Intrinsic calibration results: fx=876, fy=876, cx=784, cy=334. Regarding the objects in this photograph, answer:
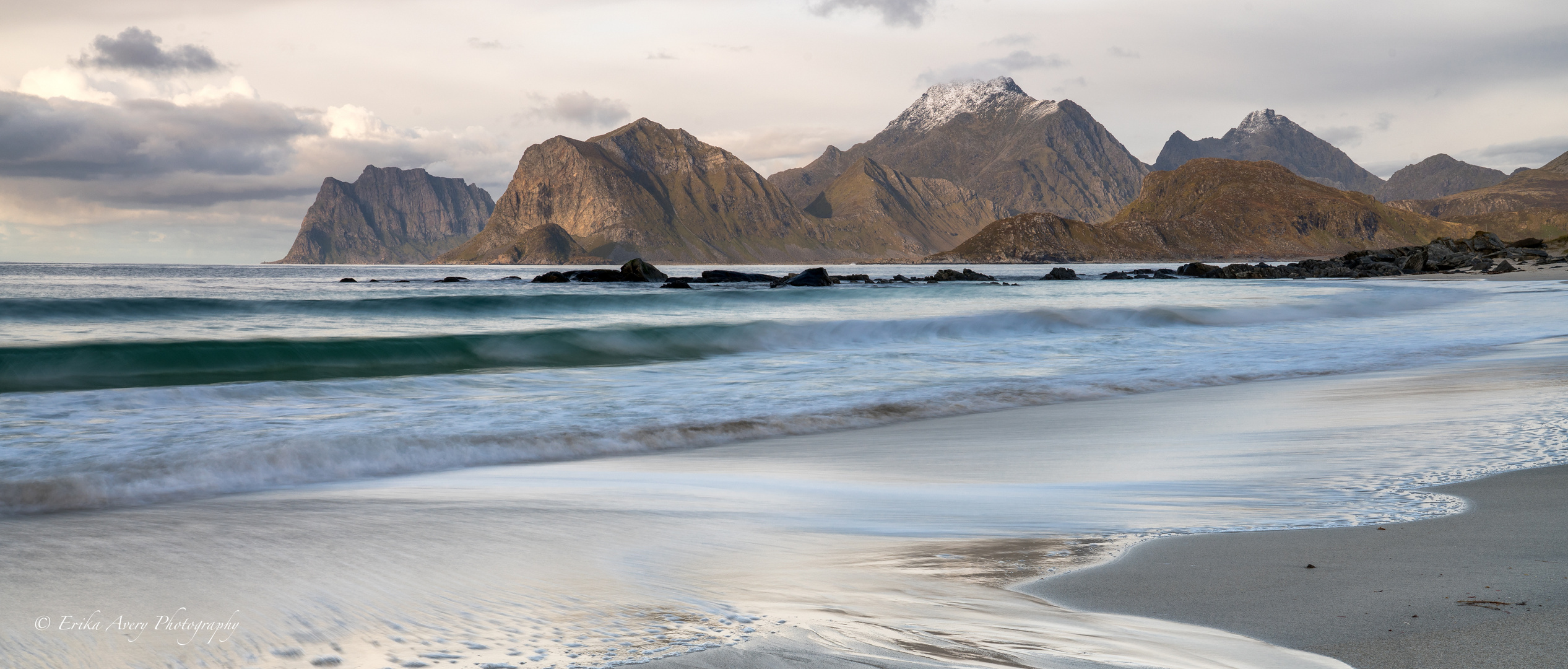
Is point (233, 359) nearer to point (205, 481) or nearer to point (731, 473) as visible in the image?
point (205, 481)

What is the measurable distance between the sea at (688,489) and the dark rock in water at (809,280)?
1420 inches

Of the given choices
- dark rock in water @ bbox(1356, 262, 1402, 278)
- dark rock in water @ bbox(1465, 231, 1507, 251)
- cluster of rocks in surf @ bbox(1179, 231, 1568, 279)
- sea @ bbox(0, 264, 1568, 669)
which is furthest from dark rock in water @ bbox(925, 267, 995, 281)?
sea @ bbox(0, 264, 1568, 669)

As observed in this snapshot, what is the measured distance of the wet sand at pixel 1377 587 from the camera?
2268 mm

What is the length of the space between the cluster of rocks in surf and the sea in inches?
2294

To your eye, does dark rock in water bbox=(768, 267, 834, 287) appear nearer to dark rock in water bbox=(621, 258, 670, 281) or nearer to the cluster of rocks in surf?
dark rock in water bbox=(621, 258, 670, 281)

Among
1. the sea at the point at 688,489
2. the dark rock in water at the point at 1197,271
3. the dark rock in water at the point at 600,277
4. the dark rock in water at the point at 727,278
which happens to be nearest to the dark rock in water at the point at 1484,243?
the dark rock in water at the point at 1197,271

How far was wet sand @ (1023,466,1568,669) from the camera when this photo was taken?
2.27m

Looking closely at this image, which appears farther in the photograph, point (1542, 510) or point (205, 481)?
point (205, 481)

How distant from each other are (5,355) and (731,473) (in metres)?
14.7

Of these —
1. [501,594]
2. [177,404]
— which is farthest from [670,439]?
[177,404]

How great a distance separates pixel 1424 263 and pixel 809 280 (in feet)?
157

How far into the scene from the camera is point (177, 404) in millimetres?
8914

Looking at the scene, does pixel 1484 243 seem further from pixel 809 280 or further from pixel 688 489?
pixel 688 489

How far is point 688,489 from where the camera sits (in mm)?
5109
